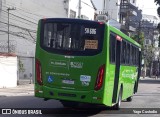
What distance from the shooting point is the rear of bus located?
12.7 m

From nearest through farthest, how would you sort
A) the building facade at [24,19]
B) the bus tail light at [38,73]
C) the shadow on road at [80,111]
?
the bus tail light at [38,73] → the shadow on road at [80,111] → the building facade at [24,19]

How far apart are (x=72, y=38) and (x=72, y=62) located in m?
0.79

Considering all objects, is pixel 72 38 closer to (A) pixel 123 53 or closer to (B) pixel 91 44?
(B) pixel 91 44

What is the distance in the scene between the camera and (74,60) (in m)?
12.8

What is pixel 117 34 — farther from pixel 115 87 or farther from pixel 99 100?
pixel 99 100

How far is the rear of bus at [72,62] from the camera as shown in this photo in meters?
12.7

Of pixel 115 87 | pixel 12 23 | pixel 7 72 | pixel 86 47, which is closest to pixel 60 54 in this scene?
pixel 86 47

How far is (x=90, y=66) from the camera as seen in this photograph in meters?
12.7

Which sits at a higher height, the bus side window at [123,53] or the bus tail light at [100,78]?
the bus side window at [123,53]

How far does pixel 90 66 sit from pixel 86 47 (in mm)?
637

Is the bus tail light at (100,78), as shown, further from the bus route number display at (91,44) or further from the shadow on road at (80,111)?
the shadow on road at (80,111)

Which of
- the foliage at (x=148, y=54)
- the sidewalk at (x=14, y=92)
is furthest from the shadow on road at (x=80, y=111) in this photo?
the foliage at (x=148, y=54)

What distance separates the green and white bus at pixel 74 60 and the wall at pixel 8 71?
14.3m

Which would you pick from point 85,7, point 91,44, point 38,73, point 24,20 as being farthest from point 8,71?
point 85,7
